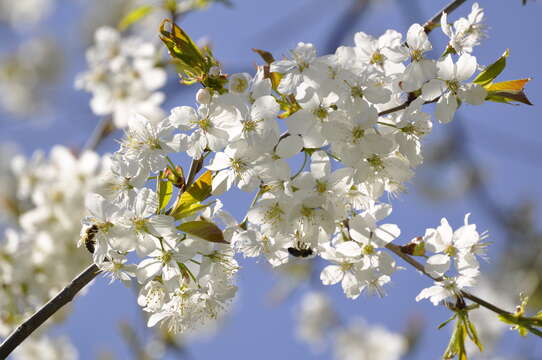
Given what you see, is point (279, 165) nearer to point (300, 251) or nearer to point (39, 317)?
point (300, 251)

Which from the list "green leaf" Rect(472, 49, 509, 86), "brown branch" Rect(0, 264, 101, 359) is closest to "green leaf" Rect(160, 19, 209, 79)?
"brown branch" Rect(0, 264, 101, 359)

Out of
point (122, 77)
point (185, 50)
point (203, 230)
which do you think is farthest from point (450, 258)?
point (122, 77)

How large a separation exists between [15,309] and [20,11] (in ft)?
24.0

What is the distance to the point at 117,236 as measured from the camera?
1.45 m

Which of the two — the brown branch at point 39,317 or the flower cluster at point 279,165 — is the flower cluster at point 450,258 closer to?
the flower cluster at point 279,165

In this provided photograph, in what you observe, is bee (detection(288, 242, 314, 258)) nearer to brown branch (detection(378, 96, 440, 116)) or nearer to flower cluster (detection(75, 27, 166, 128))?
brown branch (detection(378, 96, 440, 116))

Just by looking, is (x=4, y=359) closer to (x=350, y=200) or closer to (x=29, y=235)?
(x=350, y=200)

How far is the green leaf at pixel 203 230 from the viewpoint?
1.44 m

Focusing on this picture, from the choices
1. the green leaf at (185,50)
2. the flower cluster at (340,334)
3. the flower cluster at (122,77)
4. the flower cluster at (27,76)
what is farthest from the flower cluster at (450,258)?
the flower cluster at (27,76)

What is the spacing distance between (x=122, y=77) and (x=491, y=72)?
8.32 ft

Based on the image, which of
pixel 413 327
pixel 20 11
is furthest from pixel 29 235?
pixel 20 11

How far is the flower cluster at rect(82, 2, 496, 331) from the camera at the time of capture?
4.65 feet

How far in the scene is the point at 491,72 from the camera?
154 centimetres

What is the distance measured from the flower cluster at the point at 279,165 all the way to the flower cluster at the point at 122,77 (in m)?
1.87
